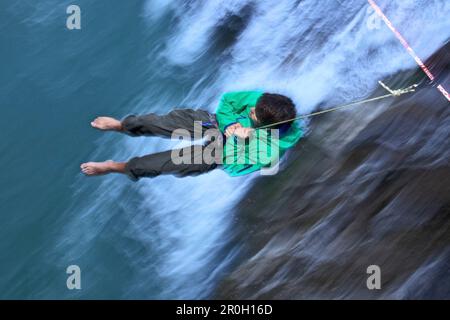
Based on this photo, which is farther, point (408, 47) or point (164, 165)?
point (408, 47)

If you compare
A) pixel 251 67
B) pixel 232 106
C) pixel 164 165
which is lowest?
pixel 164 165

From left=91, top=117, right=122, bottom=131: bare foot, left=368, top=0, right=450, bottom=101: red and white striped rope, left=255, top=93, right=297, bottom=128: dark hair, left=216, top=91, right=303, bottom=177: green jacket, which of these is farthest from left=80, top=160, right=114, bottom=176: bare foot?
left=368, top=0, right=450, bottom=101: red and white striped rope

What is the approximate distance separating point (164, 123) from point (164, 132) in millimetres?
36

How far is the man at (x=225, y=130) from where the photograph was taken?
2834mm

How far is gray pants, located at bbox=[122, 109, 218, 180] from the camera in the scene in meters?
2.82

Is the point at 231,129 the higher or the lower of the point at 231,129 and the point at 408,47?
the lower

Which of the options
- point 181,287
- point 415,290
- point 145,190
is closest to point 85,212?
point 145,190

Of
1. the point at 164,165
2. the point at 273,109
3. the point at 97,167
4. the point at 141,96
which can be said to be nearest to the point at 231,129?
the point at 273,109

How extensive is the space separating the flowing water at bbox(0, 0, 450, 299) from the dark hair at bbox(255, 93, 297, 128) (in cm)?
9

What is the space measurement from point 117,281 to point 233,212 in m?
0.52

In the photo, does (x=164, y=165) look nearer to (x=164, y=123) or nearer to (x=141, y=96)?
(x=164, y=123)

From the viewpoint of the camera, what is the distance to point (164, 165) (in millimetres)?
2822

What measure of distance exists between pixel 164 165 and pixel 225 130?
0.28 metres

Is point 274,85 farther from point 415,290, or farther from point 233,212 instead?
point 415,290
